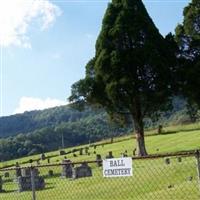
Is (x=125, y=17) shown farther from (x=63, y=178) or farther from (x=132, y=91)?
(x=63, y=178)

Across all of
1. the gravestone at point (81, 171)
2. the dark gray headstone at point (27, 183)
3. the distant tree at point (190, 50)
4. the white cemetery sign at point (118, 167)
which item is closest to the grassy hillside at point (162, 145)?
the distant tree at point (190, 50)

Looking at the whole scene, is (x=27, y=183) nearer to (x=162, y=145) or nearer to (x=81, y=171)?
(x=81, y=171)

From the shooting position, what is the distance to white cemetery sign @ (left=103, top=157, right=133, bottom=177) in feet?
35.2

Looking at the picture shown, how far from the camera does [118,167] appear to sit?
10828 mm

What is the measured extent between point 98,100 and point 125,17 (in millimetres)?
6800

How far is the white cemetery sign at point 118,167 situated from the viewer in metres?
10.7

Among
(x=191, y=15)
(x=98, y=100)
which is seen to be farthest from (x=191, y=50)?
(x=98, y=100)

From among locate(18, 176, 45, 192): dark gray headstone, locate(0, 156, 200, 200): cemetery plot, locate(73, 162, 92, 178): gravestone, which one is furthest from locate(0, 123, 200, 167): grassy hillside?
locate(0, 156, 200, 200): cemetery plot

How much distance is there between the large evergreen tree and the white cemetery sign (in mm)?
31655

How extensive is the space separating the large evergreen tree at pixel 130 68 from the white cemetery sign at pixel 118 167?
31.7 meters

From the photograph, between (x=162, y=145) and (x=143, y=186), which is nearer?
(x=143, y=186)

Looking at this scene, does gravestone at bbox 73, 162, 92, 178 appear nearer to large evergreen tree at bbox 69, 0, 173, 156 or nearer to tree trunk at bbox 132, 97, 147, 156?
large evergreen tree at bbox 69, 0, 173, 156

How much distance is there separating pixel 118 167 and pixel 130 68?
33.3 m

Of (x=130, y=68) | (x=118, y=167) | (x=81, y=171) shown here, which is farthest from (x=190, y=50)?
(x=118, y=167)
